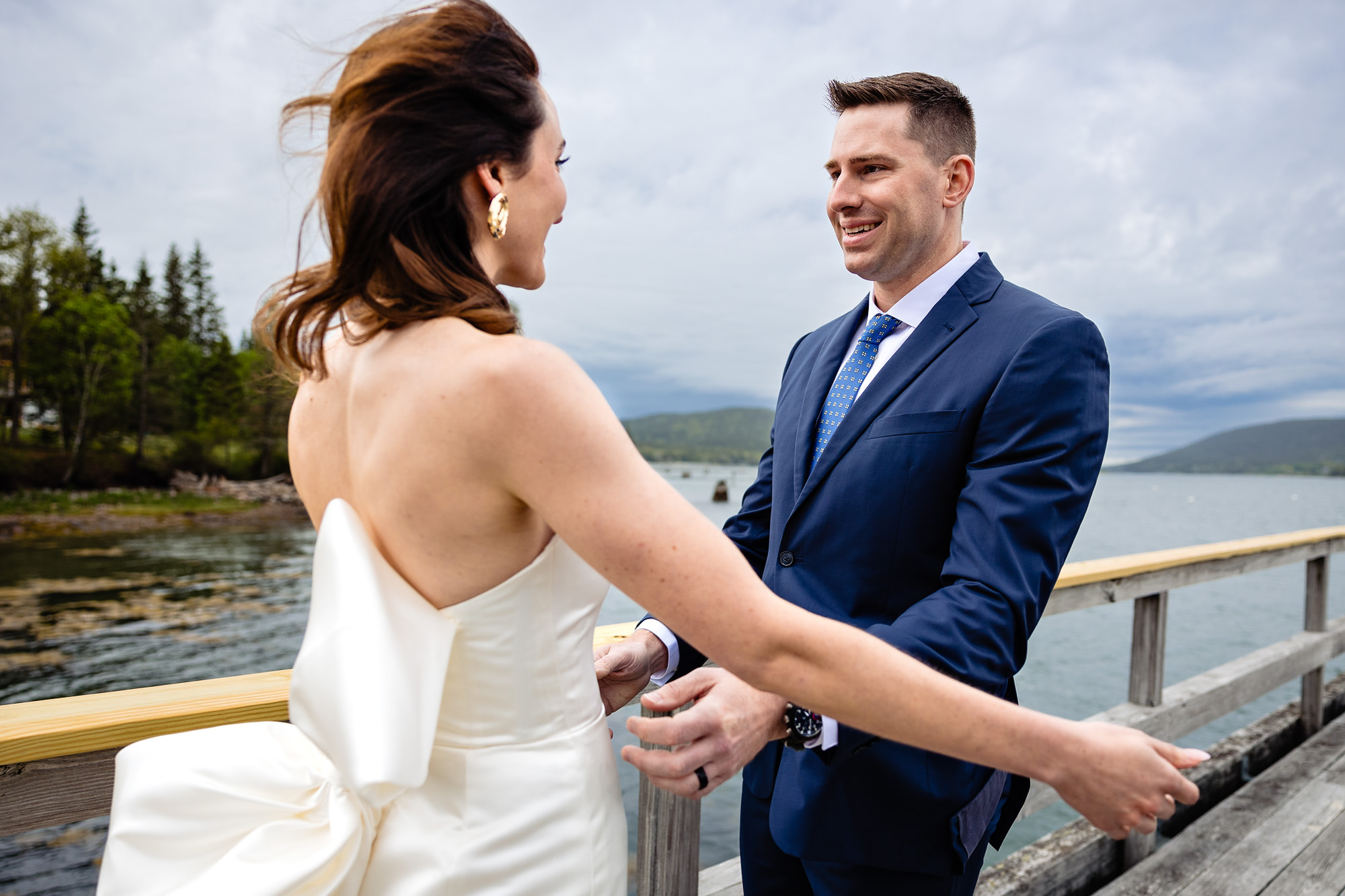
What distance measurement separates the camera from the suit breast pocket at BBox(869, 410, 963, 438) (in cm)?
145

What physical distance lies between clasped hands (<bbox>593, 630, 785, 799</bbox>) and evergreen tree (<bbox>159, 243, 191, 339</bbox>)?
2832 inches

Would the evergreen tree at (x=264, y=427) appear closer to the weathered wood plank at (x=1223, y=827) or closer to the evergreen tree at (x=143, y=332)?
the evergreen tree at (x=143, y=332)

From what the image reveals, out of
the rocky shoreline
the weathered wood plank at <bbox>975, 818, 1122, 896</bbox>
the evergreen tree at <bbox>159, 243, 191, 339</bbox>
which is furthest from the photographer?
the evergreen tree at <bbox>159, 243, 191, 339</bbox>

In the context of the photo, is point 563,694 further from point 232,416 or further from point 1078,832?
point 232,416

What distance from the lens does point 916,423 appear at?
1479 mm

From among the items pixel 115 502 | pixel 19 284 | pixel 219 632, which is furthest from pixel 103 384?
pixel 219 632

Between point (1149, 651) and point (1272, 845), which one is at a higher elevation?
point (1149, 651)

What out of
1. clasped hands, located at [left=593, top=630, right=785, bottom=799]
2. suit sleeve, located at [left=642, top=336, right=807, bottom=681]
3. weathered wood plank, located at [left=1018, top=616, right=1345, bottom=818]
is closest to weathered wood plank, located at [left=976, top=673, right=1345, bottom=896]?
weathered wood plank, located at [left=1018, top=616, right=1345, bottom=818]

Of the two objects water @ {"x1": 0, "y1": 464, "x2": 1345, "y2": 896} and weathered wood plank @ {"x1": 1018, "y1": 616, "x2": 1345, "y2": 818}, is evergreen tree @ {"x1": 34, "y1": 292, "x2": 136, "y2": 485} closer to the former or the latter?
water @ {"x1": 0, "y1": 464, "x2": 1345, "y2": 896}

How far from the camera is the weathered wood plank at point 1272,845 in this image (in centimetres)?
272

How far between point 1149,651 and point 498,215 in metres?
3.28

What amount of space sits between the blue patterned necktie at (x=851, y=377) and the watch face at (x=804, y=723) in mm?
579

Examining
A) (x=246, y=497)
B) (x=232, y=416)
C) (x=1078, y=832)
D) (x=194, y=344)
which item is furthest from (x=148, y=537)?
(x=1078, y=832)

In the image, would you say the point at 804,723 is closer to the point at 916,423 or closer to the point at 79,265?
the point at 916,423
